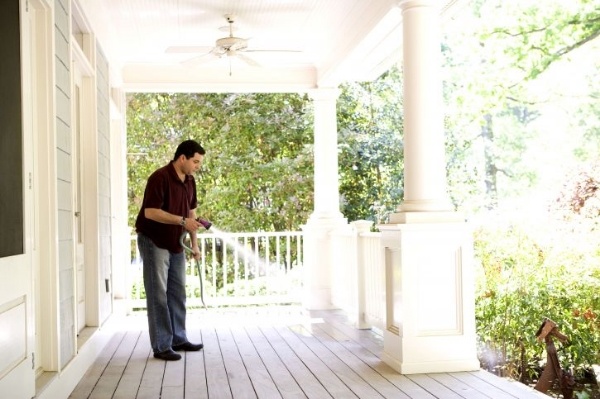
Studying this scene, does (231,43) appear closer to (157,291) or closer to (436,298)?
(157,291)

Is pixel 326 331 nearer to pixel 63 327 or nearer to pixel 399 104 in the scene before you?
pixel 63 327

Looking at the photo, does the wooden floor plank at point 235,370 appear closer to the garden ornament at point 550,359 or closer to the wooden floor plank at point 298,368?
the wooden floor plank at point 298,368

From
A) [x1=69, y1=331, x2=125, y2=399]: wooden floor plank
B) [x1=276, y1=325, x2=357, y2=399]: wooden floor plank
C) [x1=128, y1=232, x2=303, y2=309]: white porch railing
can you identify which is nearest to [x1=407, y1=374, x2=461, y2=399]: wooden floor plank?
[x1=276, y1=325, x2=357, y2=399]: wooden floor plank

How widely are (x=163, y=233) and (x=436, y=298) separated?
74.3 inches

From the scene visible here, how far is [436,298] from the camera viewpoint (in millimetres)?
4586

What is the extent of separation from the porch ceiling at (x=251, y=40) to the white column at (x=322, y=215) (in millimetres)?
288

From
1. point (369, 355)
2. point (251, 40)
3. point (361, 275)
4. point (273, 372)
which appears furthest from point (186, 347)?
point (251, 40)

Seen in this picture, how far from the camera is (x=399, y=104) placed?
42.3ft

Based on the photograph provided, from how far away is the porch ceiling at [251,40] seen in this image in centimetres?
588

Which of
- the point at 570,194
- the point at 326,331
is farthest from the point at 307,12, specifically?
the point at 570,194

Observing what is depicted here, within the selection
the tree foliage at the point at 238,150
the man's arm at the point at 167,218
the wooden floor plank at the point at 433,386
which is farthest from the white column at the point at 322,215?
the tree foliage at the point at 238,150

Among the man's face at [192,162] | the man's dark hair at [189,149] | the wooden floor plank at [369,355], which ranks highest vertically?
the man's dark hair at [189,149]

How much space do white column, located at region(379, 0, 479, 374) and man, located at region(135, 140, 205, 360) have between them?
4.72 feet

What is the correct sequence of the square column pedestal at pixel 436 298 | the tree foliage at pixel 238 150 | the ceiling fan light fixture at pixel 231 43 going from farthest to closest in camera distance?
1. the tree foliage at pixel 238 150
2. the ceiling fan light fixture at pixel 231 43
3. the square column pedestal at pixel 436 298
